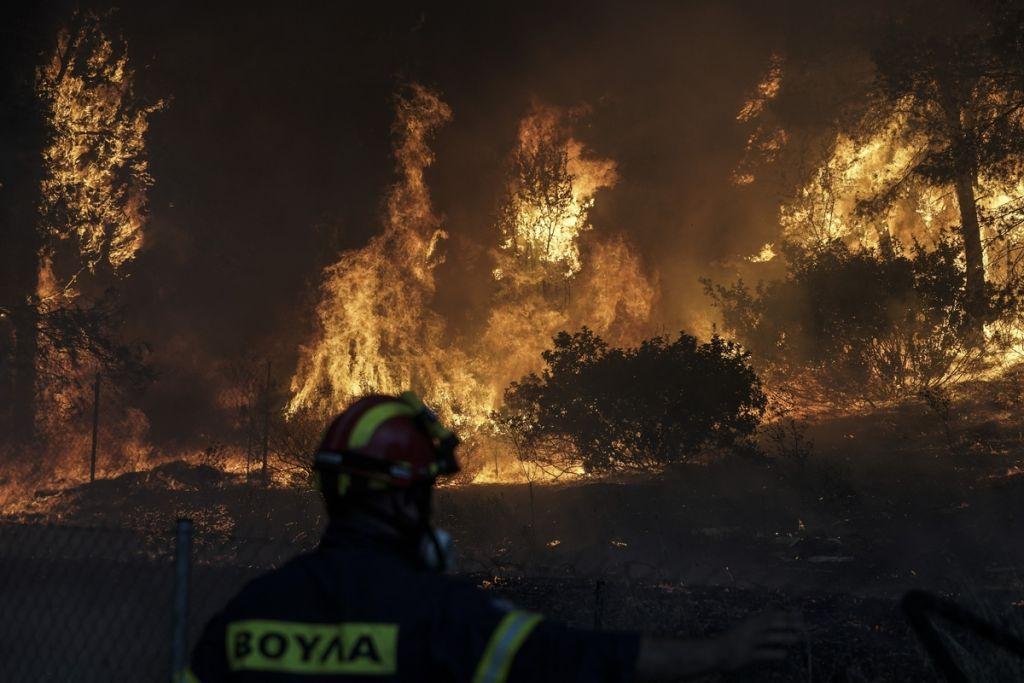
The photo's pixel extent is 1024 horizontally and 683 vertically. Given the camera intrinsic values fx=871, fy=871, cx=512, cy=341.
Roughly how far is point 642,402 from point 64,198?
1729cm

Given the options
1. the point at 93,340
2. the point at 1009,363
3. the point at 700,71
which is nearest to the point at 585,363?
the point at 1009,363

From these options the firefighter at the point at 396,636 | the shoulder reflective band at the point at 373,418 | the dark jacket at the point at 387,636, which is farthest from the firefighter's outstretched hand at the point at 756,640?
the shoulder reflective band at the point at 373,418

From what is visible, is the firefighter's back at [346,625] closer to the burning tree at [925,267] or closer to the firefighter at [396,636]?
the firefighter at [396,636]

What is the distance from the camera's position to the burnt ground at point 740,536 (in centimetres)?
669

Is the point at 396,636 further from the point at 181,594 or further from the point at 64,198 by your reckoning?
the point at 64,198

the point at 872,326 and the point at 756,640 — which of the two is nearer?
the point at 756,640

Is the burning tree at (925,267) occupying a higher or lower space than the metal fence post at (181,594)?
higher

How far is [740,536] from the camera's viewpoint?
454 inches

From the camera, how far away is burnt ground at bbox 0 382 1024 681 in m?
6.69

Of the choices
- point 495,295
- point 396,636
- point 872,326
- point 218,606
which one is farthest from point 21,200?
point 396,636

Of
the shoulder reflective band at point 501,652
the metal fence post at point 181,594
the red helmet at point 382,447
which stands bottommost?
the shoulder reflective band at point 501,652

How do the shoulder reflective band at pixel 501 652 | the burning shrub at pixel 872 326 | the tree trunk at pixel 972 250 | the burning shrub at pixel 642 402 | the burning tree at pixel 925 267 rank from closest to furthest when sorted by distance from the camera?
the shoulder reflective band at pixel 501 652, the burning shrub at pixel 642 402, the burning tree at pixel 925 267, the tree trunk at pixel 972 250, the burning shrub at pixel 872 326

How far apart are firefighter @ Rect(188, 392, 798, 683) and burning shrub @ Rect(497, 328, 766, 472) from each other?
1202 centimetres

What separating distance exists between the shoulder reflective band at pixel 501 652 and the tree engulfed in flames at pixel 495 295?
1755 centimetres
